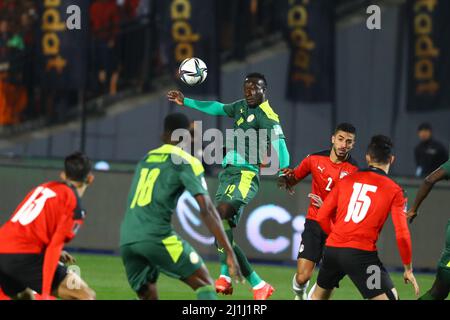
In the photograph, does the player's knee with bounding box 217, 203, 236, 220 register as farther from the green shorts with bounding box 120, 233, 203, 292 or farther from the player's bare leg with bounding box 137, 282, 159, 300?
the green shorts with bounding box 120, 233, 203, 292

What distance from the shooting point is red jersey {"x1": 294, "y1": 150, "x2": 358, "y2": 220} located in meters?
11.0

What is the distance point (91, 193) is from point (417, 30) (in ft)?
18.5

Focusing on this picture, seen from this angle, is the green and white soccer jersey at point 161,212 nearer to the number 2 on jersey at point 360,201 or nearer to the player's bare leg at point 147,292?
the player's bare leg at point 147,292

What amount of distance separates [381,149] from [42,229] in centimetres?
279

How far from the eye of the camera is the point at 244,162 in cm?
1191

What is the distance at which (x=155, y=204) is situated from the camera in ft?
28.1

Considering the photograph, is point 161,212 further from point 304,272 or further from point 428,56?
point 428,56

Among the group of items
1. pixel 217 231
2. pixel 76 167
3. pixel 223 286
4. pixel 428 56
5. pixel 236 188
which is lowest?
pixel 223 286

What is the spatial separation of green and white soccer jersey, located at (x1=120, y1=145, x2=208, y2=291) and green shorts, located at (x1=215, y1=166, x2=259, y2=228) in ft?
9.77

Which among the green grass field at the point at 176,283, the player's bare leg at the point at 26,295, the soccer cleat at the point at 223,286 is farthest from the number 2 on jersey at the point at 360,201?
the green grass field at the point at 176,283

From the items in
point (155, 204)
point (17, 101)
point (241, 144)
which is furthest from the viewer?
point (17, 101)

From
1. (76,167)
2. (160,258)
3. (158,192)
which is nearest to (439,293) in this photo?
(160,258)
